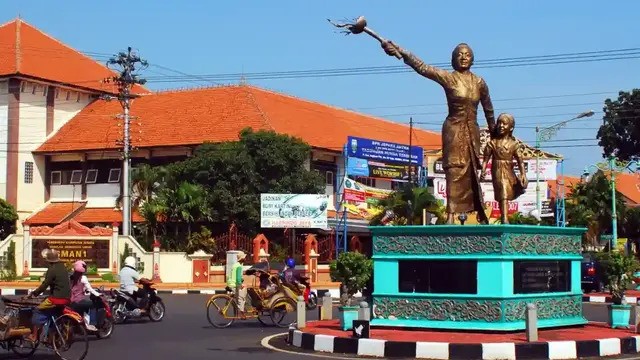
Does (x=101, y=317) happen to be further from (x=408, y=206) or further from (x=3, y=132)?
(x=3, y=132)

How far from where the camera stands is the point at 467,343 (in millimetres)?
10883

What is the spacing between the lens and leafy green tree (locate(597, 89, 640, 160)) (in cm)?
5603

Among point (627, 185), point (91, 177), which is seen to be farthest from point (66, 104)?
point (627, 185)

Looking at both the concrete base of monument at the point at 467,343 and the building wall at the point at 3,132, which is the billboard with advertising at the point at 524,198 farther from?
the concrete base of monument at the point at 467,343

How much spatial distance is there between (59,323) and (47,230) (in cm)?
2190

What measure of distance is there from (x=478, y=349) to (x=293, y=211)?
77.2 ft

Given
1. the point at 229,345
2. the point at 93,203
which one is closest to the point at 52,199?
the point at 93,203

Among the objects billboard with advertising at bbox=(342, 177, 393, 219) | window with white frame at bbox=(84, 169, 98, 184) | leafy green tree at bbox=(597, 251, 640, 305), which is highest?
window with white frame at bbox=(84, 169, 98, 184)

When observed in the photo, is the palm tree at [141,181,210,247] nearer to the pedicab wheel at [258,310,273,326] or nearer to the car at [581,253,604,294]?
the car at [581,253,604,294]

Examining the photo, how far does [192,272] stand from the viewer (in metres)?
31.2

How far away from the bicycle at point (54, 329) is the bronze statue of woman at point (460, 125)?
5.79 metres

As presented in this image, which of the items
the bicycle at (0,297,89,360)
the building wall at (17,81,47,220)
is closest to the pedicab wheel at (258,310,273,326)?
the bicycle at (0,297,89,360)

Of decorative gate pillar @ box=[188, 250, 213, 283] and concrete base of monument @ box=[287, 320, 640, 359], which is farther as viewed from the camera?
decorative gate pillar @ box=[188, 250, 213, 283]

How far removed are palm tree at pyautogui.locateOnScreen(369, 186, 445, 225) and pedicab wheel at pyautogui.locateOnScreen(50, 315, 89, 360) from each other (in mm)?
23763
